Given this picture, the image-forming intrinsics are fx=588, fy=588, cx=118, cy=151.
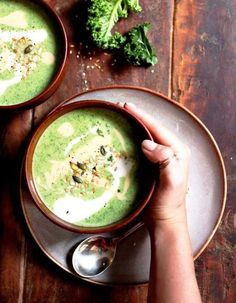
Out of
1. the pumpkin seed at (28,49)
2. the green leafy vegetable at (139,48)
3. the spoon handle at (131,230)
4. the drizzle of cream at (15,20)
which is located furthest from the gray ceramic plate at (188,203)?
the drizzle of cream at (15,20)

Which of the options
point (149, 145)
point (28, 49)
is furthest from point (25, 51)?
point (149, 145)

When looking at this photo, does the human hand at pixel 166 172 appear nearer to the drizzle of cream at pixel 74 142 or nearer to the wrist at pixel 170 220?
the wrist at pixel 170 220

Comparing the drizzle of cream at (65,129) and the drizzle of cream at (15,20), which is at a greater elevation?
the drizzle of cream at (15,20)

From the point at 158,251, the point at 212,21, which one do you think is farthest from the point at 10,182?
the point at 212,21

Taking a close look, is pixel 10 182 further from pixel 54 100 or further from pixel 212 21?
pixel 212 21

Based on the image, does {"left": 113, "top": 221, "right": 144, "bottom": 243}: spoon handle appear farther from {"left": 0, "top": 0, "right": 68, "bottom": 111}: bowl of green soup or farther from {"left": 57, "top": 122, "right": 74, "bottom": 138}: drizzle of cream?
{"left": 0, "top": 0, "right": 68, "bottom": 111}: bowl of green soup

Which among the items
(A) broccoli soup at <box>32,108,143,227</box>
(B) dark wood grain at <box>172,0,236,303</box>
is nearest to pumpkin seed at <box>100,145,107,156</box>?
(A) broccoli soup at <box>32,108,143,227</box>

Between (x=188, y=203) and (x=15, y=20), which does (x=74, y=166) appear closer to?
(x=188, y=203)
